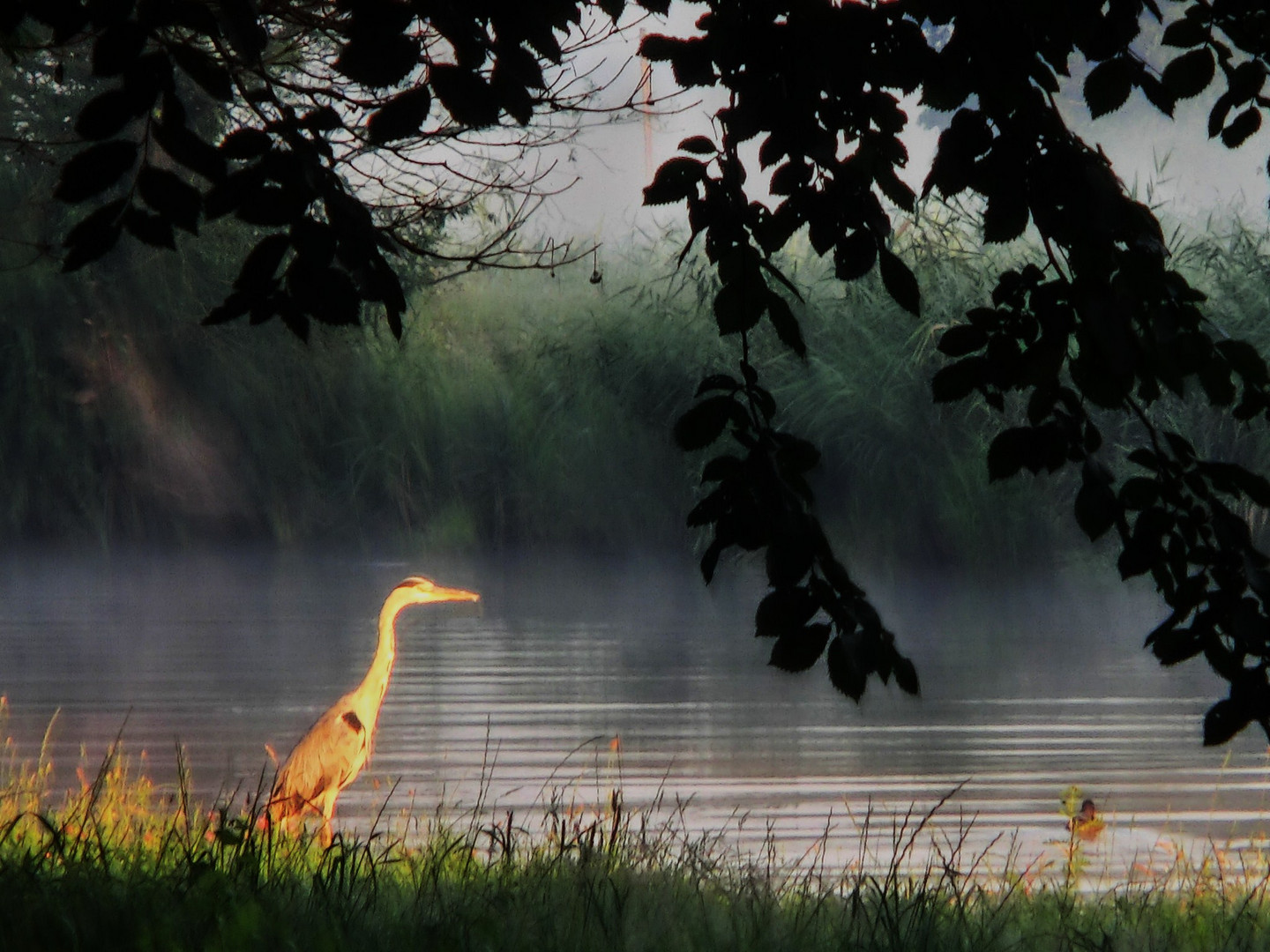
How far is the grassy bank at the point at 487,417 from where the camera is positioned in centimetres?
1723

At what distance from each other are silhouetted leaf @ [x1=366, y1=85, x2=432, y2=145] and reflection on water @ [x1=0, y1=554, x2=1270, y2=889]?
2265 millimetres

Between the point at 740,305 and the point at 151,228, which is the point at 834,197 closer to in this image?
the point at 740,305

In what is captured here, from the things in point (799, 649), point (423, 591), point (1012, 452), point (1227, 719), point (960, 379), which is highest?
point (960, 379)

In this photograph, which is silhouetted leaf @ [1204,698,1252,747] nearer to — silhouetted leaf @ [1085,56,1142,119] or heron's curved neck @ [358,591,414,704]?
silhouetted leaf @ [1085,56,1142,119]

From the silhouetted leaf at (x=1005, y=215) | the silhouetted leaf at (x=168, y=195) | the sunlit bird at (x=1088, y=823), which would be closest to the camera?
the silhouetted leaf at (x=168, y=195)

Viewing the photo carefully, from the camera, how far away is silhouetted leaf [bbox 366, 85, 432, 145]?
2.23 metres

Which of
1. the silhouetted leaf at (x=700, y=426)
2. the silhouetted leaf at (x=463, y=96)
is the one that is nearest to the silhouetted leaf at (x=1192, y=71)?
the silhouetted leaf at (x=700, y=426)

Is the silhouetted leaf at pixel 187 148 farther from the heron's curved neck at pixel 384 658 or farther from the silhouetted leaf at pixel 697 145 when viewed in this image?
the heron's curved neck at pixel 384 658

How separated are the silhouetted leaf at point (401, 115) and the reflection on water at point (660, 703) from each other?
2265 mm

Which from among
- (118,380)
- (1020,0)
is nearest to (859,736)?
(1020,0)

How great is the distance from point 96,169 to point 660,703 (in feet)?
30.9

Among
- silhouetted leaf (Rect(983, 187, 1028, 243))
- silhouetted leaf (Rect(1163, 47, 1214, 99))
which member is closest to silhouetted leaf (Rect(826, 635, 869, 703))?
silhouetted leaf (Rect(983, 187, 1028, 243))

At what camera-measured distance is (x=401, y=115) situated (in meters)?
2.24

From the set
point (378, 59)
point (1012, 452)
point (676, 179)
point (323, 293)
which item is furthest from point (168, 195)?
point (1012, 452)
